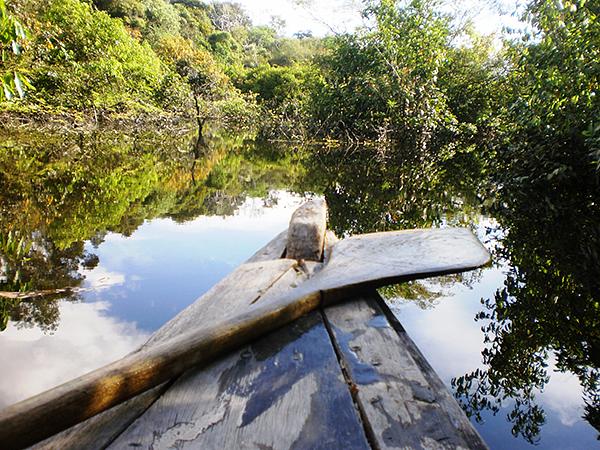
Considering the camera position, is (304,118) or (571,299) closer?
(571,299)

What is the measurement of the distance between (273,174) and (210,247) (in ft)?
15.8

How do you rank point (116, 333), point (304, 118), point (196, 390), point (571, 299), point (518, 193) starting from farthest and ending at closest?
point (304, 118) < point (518, 193) < point (571, 299) < point (116, 333) < point (196, 390)

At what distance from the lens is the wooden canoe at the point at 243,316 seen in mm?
747

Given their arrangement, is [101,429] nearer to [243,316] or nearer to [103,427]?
[103,427]

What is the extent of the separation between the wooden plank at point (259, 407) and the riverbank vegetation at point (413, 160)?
0.92 metres

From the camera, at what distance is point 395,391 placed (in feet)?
3.18

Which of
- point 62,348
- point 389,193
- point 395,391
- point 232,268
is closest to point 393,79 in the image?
point 389,193

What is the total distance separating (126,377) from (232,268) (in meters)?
2.23

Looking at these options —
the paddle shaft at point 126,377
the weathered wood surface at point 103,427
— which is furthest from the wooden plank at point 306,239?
the weathered wood surface at point 103,427

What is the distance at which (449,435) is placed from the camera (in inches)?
32.2

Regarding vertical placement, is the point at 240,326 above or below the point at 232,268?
below

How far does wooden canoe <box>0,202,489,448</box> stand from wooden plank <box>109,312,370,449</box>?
2 centimetres

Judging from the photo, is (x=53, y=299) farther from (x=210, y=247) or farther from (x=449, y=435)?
(x=449, y=435)

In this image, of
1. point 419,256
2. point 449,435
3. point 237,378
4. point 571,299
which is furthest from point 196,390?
point 571,299
